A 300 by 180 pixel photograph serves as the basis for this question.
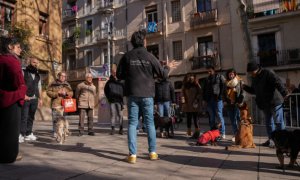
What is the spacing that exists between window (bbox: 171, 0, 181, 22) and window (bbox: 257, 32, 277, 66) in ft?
Result: 22.7

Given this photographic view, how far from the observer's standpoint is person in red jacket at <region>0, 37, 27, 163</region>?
371 centimetres

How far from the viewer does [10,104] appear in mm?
3783

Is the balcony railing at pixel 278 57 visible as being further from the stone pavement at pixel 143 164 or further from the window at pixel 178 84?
the stone pavement at pixel 143 164

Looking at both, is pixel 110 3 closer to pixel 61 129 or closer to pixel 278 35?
pixel 278 35

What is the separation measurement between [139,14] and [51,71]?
41.4ft

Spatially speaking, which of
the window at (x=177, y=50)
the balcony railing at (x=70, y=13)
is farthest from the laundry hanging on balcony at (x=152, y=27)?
the balcony railing at (x=70, y=13)

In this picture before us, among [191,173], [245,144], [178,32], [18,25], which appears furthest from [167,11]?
[191,173]

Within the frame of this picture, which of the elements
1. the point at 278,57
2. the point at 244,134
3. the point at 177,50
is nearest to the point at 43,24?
the point at 177,50

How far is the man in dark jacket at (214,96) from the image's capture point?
741 cm

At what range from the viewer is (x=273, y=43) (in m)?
22.0

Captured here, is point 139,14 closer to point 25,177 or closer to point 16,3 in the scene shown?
point 16,3

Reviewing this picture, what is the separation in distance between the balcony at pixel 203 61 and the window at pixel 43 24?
38.2 feet

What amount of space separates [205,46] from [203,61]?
1.37 metres

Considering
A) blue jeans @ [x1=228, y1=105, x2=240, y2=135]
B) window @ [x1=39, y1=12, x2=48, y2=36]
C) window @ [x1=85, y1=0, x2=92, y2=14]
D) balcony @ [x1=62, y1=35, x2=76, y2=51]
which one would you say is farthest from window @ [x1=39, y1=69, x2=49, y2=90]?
window @ [x1=85, y1=0, x2=92, y2=14]
